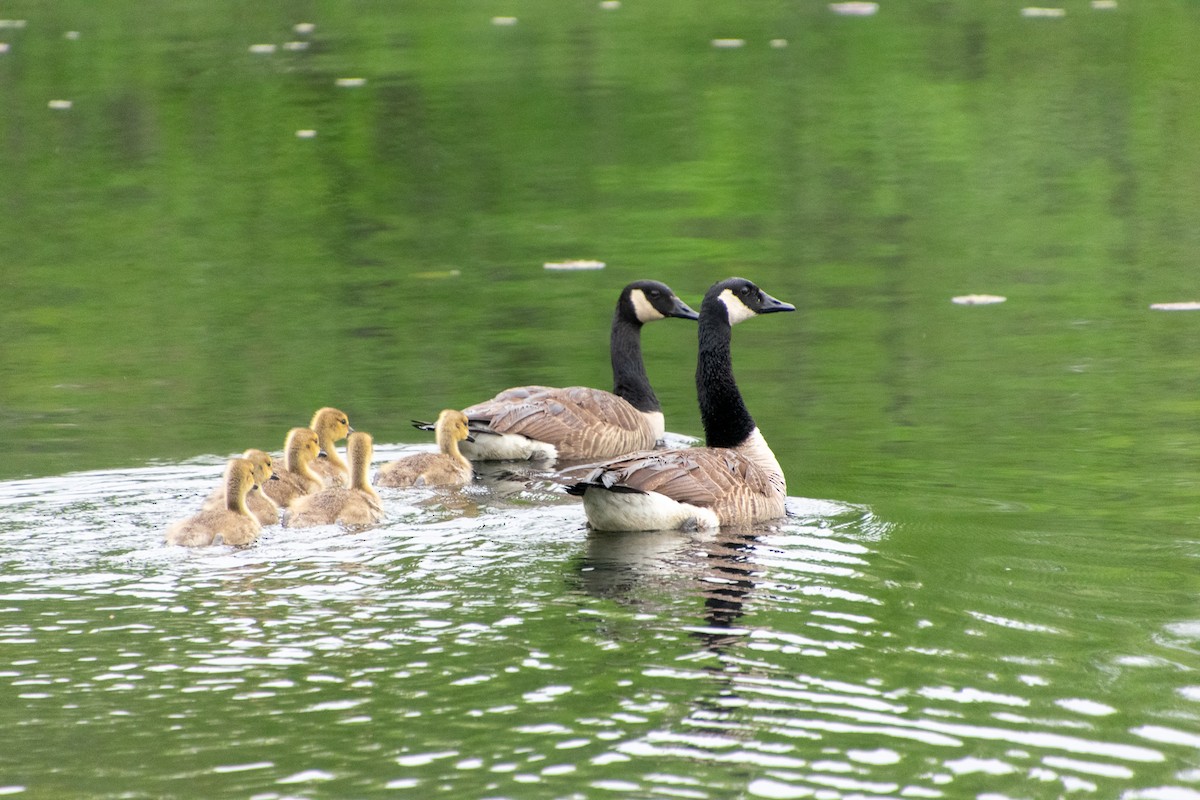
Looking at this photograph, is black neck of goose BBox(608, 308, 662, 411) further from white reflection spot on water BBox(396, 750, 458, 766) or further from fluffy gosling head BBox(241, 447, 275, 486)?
white reflection spot on water BBox(396, 750, 458, 766)

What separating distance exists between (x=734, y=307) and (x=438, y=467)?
2.34 metres

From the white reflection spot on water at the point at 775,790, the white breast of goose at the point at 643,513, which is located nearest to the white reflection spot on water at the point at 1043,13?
the white breast of goose at the point at 643,513

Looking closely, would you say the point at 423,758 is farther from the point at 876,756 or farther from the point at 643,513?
the point at 643,513

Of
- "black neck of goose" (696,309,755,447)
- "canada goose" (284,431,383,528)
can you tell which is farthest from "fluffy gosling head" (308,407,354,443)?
"black neck of goose" (696,309,755,447)

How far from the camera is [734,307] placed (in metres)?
12.3

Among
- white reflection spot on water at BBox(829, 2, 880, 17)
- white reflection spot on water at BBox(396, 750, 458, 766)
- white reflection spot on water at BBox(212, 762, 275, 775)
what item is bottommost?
white reflection spot on water at BBox(396, 750, 458, 766)

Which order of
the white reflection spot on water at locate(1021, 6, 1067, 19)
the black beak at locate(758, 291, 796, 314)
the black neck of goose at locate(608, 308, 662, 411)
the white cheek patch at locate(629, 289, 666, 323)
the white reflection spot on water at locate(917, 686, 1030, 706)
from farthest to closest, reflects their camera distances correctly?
the white reflection spot on water at locate(1021, 6, 1067, 19) < the white cheek patch at locate(629, 289, 666, 323) < the black neck of goose at locate(608, 308, 662, 411) < the black beak at locate(758, 291, 796, 314) < the white reflection spot on water at locate(917, 686, 1030, 706)

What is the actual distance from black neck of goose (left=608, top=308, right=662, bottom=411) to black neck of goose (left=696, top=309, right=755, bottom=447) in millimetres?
2402

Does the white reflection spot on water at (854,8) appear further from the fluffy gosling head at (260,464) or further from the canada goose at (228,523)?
the canada goose at (228,523)

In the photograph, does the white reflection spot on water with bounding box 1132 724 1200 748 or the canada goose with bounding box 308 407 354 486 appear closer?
the white reflection spot on water with bounding box 1132 724 1200 748

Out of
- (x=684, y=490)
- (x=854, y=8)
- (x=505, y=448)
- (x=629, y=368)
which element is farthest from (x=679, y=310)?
(x=854, y=8)

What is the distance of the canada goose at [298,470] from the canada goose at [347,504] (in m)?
0.51

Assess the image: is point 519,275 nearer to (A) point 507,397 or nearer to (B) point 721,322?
(A) point 507,397

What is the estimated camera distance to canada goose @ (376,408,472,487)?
12203 mm
